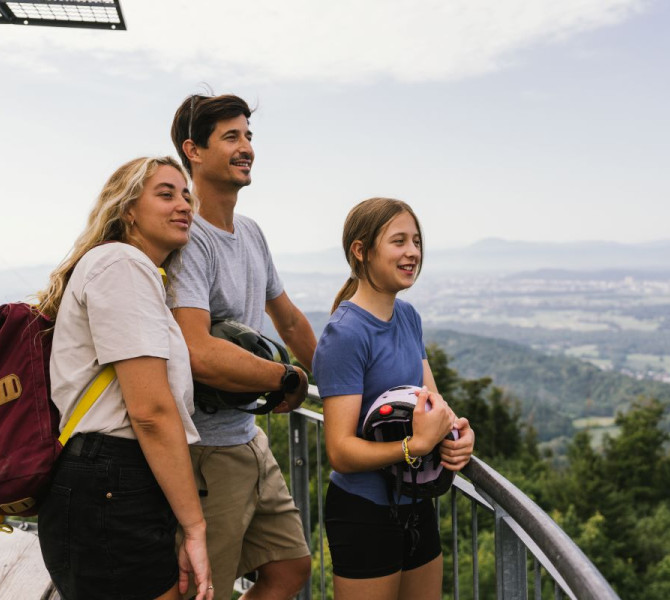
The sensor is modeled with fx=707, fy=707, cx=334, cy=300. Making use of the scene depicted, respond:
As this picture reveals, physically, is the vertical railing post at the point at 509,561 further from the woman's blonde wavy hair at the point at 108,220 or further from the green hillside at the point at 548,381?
the green hillside at the point at 548,381

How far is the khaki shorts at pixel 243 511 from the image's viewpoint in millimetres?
2381

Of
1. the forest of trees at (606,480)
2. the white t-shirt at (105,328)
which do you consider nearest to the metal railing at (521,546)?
the white t-shirt at (105,328)

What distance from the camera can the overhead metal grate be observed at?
4.11 m

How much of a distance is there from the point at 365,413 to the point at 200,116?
121cm

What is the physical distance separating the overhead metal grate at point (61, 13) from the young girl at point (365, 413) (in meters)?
2.79

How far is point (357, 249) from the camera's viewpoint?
2.30m

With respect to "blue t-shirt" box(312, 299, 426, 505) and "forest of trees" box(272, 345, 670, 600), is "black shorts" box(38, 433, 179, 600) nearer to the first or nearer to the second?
"blue t-shirt" box(312, 299, 426, 505)

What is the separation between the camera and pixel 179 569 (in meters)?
1.92

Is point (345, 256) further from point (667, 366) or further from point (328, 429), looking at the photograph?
point (667, 366)

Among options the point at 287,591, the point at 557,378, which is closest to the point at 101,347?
the point at 287,591

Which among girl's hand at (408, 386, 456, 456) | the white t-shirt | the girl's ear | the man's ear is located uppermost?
the man's ear

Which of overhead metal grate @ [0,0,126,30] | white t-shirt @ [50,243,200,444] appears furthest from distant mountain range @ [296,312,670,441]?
white t-shirt @ [50,243,200,444]

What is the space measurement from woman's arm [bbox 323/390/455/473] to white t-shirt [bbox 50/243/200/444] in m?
0.55

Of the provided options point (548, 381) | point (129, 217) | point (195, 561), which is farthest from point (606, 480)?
point (548, 381)
